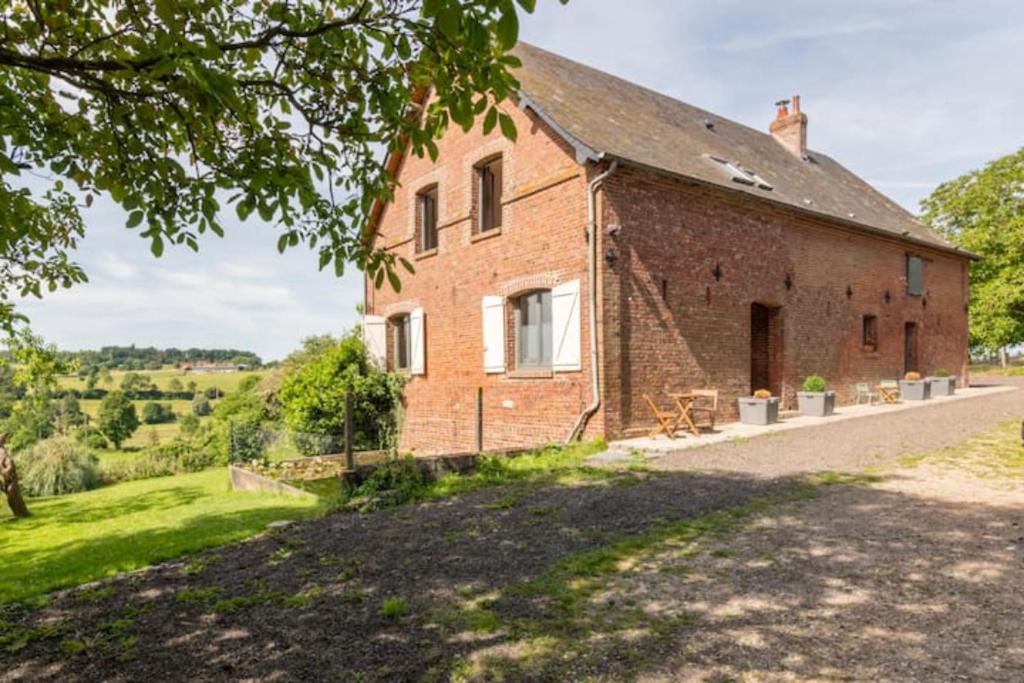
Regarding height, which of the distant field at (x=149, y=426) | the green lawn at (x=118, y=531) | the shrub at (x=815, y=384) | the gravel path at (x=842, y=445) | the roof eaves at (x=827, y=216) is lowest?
the distant field at (x=149, y=426)

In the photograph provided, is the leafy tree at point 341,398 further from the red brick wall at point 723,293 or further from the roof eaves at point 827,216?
the roof eaves at point 827,216

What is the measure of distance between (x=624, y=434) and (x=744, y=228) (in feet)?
16.9

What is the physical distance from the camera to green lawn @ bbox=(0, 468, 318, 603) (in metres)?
5.05

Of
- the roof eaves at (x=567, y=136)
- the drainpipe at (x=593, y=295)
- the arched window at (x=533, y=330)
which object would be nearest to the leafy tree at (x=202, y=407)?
the arched window at (x=533, y=330)

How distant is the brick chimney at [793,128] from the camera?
731 inches

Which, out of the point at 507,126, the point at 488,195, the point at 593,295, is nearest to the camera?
the point at 507,126

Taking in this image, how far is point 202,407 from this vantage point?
33.0 m

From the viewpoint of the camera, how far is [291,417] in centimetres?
1455

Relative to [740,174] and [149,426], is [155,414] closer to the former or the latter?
[149,426]

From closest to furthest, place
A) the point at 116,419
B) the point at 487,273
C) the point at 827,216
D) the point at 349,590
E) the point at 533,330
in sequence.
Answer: the point at 349,590 < the point at 533,330 < the point at 487,273 < the point at 827,216 < the point at 116,419

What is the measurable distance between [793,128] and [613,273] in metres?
12.4

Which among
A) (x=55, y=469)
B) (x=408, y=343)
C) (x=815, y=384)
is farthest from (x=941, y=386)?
(x=55, y=469)

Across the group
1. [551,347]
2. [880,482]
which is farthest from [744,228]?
[880,482]

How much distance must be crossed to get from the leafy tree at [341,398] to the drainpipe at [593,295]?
612 cm
